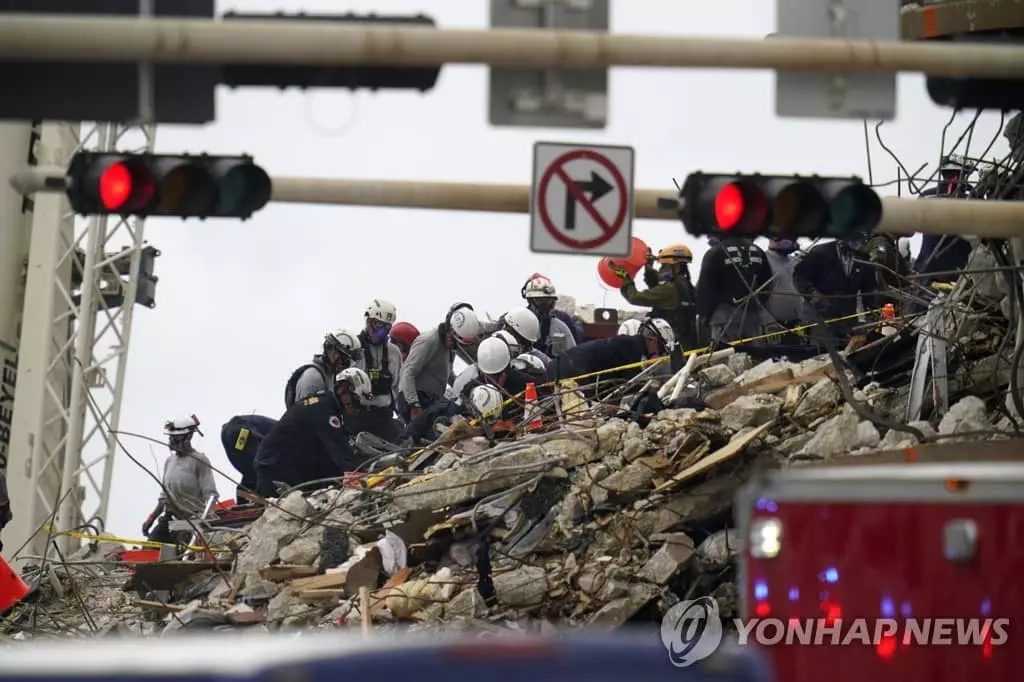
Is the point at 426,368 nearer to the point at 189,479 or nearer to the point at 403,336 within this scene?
the point at 403,336

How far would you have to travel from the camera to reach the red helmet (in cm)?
2414

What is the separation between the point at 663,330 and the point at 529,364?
1.50 metres

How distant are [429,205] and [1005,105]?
3.25 m

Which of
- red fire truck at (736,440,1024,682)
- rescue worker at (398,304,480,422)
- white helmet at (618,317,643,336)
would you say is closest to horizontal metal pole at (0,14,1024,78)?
red fire truck at (736,440,1024,682)

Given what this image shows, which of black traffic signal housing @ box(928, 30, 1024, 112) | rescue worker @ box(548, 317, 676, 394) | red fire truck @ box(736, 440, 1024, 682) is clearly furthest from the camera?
rescue worker @ box(548, 317, 676, 394)

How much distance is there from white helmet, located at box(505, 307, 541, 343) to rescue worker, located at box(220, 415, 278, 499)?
2.77 meters

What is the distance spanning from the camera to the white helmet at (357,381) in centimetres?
2120

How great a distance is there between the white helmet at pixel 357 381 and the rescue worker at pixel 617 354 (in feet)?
6.42

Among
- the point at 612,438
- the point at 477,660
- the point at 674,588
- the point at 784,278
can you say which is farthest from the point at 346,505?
the point at 477,660

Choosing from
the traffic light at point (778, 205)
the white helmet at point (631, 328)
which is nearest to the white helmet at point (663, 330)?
the white helmet at point (631, 328)

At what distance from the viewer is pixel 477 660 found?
5312 mm

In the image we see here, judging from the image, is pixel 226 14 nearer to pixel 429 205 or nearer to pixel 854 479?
pixel 429 205

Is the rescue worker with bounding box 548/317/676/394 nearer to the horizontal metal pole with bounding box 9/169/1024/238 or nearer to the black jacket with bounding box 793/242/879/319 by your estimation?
the black jacket with bounding box 793/242/879/319

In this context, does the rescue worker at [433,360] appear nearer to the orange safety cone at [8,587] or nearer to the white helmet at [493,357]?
the white helmet at [493,357]
